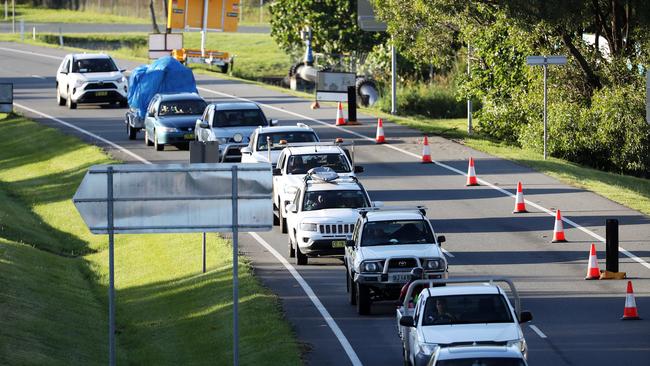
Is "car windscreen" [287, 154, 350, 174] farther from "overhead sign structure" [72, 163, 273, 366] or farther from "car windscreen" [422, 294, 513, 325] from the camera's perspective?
"overhead sign structure" [72, 163, 273, 366]

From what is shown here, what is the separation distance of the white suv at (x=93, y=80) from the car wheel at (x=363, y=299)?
30.6m

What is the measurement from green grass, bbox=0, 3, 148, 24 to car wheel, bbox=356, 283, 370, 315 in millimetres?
78943

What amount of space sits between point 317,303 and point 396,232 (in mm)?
1869

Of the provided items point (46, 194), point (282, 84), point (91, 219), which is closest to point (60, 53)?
point (282, 84)

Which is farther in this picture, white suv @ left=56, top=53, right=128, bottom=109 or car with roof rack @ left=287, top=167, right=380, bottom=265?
white suv @ left=56, top=53, right=128, bottom=109

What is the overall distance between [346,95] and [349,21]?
776 inches

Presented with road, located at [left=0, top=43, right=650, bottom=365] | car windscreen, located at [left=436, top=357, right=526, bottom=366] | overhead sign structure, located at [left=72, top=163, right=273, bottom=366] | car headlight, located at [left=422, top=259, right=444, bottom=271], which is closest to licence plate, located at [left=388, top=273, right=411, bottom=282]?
car headlight, located at [left=422, top=259, right=444, bottom=271]

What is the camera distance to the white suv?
5175cm

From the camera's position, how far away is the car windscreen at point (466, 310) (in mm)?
17859

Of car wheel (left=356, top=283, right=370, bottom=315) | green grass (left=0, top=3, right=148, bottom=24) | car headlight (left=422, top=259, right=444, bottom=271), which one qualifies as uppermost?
green grass (left=0, top=3, right=148, bottom=24)

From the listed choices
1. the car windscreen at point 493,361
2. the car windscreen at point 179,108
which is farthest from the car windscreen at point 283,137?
the car windscreen at point 493,361

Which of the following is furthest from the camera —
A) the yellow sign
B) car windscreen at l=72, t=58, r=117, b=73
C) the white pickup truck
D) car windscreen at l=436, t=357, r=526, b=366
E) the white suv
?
the yellow sign

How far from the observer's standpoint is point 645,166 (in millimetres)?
43844

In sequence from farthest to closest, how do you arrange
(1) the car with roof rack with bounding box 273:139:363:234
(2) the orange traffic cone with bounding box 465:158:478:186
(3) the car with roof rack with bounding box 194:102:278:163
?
(3) the car with roof rack with bounding box 194:102:278:163 < (2) the orange traffic cone with bounding box 465:158:478:186 < (1) the car with roof rack with bounding box 273:139:363:234
